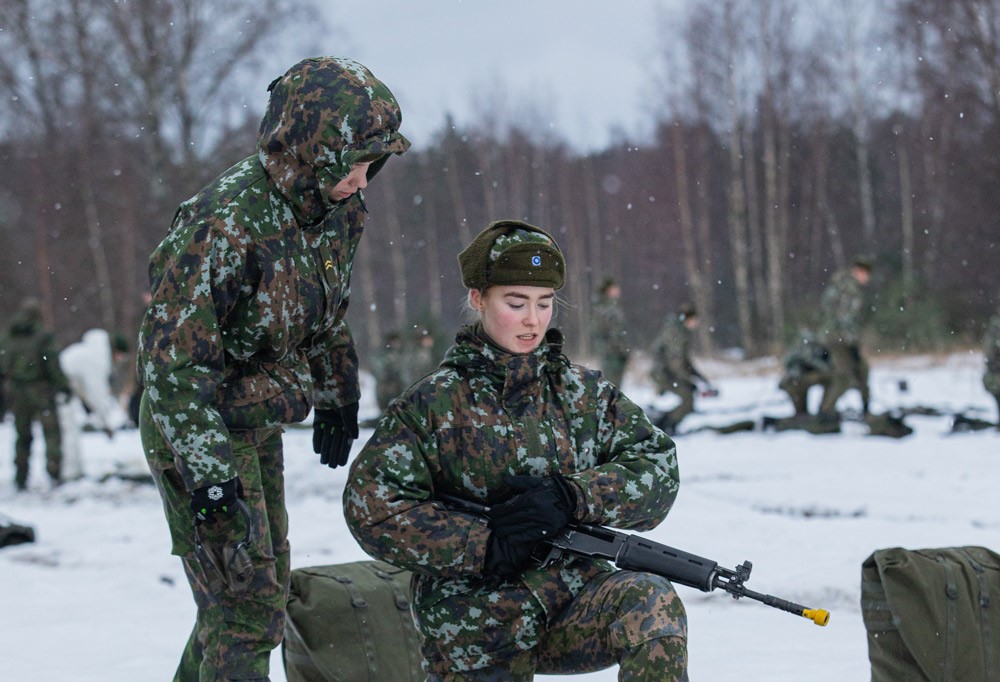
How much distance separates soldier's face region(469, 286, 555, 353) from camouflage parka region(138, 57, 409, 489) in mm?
493

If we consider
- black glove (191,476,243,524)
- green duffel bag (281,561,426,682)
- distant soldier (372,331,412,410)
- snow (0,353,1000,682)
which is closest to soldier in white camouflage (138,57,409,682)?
black glove (191,476,243,524)

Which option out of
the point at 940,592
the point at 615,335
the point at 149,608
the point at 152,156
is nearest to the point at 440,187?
the point at 152,156

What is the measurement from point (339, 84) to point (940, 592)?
7.34 feet

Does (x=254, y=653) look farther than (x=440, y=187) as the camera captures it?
No

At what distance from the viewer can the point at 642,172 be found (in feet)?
88.8

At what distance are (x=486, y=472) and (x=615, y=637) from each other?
507mm

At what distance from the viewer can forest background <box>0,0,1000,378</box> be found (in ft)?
59.8

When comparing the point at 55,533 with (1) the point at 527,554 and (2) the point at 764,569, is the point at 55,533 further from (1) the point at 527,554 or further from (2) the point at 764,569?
(1) the point at 527,554

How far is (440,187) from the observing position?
28.5 m

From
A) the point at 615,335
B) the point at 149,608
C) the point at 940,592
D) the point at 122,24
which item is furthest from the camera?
the point at 122,24

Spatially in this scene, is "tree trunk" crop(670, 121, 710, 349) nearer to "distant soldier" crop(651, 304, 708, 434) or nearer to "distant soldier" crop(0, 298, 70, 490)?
"distant soldier" crop(651, 304, 708, 434)

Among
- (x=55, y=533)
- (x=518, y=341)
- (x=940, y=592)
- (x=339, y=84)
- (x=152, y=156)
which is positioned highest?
(x=152, y=156)

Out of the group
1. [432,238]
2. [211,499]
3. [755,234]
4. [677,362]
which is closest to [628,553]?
[211,499]

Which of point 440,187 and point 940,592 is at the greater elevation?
point 440,187
